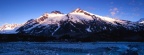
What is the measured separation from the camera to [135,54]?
37562 millimetres

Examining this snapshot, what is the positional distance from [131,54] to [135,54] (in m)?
0.64

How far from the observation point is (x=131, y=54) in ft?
124

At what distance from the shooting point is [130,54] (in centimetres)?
3800

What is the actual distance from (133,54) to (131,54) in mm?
299

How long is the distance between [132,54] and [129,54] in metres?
0.45

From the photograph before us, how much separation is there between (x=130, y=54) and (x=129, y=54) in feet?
0.50

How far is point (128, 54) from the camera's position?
38.1 m

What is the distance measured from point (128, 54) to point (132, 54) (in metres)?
0.60

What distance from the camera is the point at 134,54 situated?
124 ft

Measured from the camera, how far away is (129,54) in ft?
125

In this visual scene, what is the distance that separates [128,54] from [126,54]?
31 cm

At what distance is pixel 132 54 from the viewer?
3784 centimetres

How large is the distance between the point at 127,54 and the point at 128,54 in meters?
0.15

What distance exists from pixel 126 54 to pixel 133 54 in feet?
3.43
